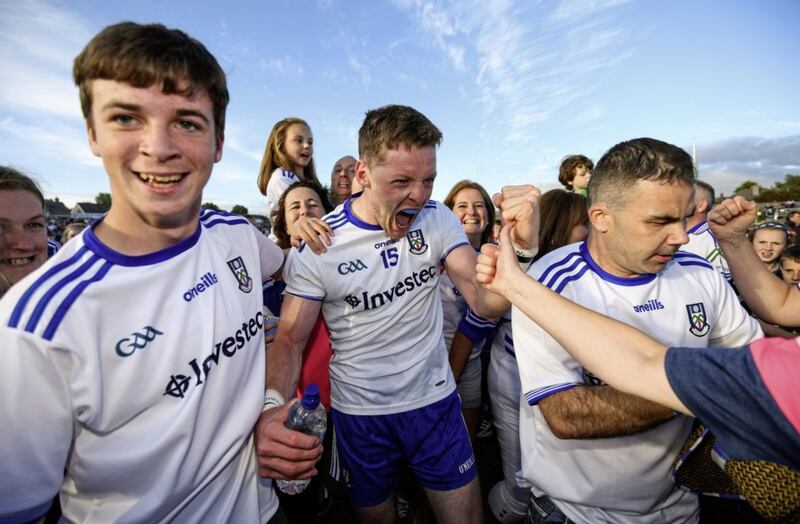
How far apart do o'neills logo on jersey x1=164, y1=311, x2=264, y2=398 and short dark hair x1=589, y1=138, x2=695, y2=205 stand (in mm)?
2079

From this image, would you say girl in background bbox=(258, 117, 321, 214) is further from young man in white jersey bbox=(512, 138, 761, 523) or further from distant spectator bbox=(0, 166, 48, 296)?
young man in white jersey bbox=(512, 138, 761, 523)

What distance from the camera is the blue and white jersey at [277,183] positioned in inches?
191

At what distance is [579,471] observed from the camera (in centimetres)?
211

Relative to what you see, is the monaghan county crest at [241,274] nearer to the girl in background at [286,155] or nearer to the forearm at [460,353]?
the forearm at [460,353]

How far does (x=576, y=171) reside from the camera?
5789mm

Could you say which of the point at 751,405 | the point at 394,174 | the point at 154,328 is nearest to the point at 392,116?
the point at 394,174

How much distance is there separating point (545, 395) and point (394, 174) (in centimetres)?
165

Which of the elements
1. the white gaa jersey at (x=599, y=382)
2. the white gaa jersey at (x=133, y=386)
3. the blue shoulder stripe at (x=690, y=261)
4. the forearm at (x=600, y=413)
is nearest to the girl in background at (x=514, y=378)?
the blue shoulder stripe at (x=690, y=261)

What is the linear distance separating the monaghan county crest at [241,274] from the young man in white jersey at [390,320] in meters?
0.78

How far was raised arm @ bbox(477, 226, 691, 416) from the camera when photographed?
131 cm

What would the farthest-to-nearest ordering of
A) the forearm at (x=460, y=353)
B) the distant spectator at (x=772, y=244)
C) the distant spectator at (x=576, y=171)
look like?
1. the distant spectator at (x=772, y=244)
2. the distant spectator at (x=576, y=171)
3. the forearm at (x=460, y=353)

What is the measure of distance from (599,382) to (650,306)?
0.50 metres

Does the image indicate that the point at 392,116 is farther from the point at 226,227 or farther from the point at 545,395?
the point at 545,395

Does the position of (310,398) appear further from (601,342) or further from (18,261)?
(18,261)
